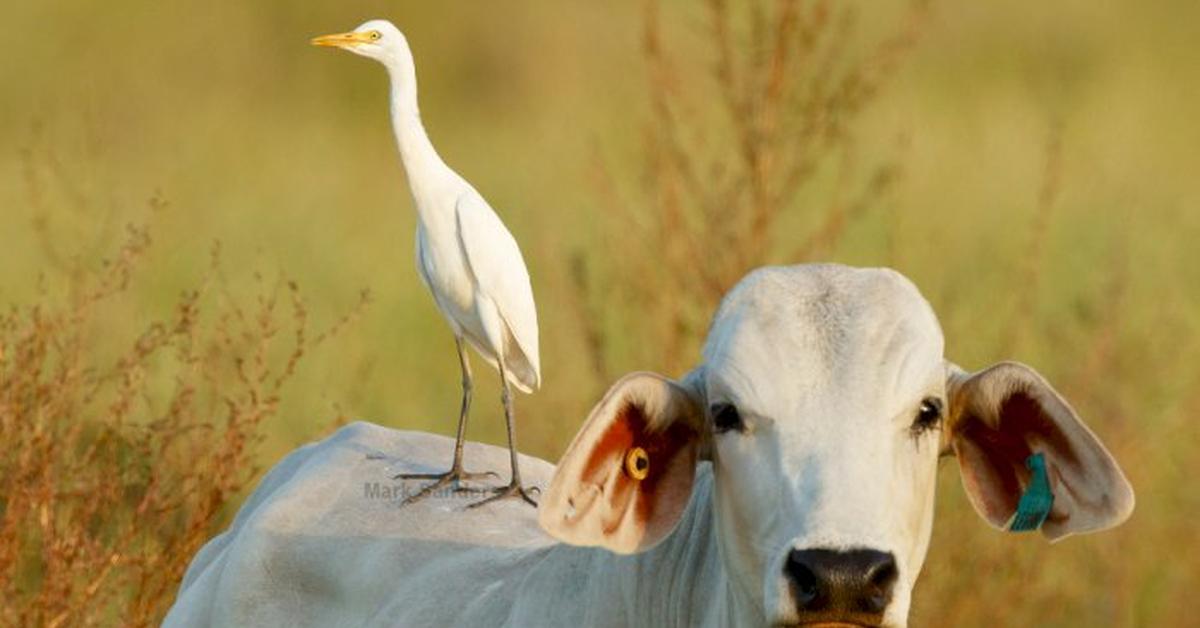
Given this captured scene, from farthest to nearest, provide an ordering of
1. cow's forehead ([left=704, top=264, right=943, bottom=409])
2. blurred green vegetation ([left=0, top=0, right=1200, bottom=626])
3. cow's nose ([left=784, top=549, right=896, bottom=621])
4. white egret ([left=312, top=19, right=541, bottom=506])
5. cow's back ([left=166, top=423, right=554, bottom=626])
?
blurred green vegetation ([left=0, top=0, right=1200, bottom=626]), white egret ([left=312, top=19, right=541, bottom=506]), cow's back ([left=166, top=423, right=554, bottom=626]), cow's forehead ([left=704, top=264, right=943, bottom=409]), cow's nose ([left=784, top=549, right=896, bottom=621])

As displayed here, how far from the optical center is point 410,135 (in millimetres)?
5750

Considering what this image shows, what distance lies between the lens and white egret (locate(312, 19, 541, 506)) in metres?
5.82

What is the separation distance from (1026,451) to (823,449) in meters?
0.50

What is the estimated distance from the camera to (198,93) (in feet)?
64.5

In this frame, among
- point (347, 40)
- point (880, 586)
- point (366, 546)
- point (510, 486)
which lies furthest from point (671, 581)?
point (347, 40)

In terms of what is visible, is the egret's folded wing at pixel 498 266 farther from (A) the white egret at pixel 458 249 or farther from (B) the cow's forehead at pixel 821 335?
(B) the cow's forehead at pixel 821 335

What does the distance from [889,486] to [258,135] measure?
1434cm

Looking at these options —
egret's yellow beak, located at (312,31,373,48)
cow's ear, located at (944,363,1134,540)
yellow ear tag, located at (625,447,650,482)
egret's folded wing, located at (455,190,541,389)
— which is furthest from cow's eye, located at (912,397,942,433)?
egret's yellow beak, located at (312,31,373,48)

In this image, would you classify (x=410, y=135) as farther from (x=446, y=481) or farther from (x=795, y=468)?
(x=795, y=468)

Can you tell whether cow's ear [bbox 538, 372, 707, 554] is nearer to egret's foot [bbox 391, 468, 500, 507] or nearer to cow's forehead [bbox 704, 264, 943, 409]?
cow's forehead [bbox 704, 264, 943, 409]

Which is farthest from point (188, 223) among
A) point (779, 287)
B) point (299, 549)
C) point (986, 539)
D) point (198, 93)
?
point (779, 287)

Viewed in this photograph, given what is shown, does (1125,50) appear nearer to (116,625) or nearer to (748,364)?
(116,625)

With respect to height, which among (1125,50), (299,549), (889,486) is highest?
(889,486)

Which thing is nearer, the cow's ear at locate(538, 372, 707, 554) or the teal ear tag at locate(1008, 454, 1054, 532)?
the cow's ear at locate(538, 372, 707, 554)
